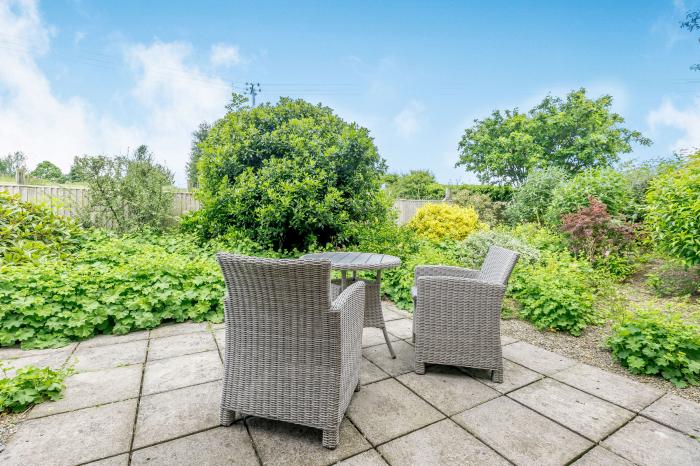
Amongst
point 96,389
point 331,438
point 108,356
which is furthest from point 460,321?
point 108,356

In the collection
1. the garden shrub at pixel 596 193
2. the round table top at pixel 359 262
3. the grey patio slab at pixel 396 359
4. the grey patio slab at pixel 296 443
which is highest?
the garden shrub at pixel 596 193

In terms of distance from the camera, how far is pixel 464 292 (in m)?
2.23

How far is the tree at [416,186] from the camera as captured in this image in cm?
1357

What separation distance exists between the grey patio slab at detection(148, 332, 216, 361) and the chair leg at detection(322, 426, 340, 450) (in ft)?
4.73

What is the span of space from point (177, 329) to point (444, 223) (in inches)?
207

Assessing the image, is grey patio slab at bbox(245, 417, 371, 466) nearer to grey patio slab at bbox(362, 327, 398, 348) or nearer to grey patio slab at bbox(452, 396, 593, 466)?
grey patio slab at bbox(452, 396, 593, 466)

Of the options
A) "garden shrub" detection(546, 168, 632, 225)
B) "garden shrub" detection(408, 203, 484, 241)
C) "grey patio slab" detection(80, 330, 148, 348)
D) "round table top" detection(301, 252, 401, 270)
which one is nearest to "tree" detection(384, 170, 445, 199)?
"garden shrub" detection(408, 203, 484, 241)

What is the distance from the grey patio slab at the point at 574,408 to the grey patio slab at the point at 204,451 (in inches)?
60.2

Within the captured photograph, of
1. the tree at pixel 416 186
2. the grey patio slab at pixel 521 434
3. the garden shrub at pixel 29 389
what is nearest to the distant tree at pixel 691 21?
the tree at pixel 416 186

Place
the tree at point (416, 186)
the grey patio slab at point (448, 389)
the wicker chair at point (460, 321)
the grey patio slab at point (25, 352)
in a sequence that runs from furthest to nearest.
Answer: the tree at point (416, 186), the grey patio slab at point (25, 352), the wicker chair at point (460, 321), the grey patio slab at point (448, 389)

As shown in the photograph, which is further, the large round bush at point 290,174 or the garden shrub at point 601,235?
the garden shrub at point 601,235

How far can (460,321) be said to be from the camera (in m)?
2.26

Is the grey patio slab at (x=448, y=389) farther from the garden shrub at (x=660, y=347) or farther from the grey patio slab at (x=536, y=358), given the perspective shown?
the garden shrub at (x=660, y=347)

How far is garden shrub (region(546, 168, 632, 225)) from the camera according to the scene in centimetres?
586
